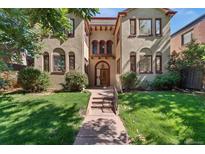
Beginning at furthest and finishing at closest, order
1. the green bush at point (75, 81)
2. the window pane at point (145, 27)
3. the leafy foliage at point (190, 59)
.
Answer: the window pane at point (145, 27) < the leafy foliage at point (190, 59) < the green bush at point (75, 81)

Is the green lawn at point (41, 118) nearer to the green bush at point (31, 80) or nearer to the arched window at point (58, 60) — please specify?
the green bush at point (31, 80)

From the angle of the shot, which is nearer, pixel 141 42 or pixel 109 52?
pixel 141 42

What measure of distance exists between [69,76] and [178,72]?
23.9 ft

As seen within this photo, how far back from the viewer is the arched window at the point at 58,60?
16.7 m

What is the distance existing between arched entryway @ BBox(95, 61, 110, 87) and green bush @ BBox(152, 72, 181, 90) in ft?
20.4

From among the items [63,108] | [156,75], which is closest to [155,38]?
[156,75]

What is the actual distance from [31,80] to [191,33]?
1686 cm

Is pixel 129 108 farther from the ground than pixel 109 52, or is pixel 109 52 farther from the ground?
pixel 109 52

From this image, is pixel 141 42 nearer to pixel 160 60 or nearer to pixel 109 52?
pixel 160 60

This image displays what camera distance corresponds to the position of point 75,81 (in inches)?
589

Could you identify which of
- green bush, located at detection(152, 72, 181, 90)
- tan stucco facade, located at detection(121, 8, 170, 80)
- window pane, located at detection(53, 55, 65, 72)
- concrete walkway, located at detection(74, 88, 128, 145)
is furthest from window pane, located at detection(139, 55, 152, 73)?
concrete walkway, located at detection(74, 88, 128, 145)

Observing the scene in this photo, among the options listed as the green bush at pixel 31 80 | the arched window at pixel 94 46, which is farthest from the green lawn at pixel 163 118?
the arched window at pixel 94 46

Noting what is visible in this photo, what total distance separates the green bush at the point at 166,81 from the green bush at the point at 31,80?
23.5 ft

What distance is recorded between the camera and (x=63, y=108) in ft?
35.0
